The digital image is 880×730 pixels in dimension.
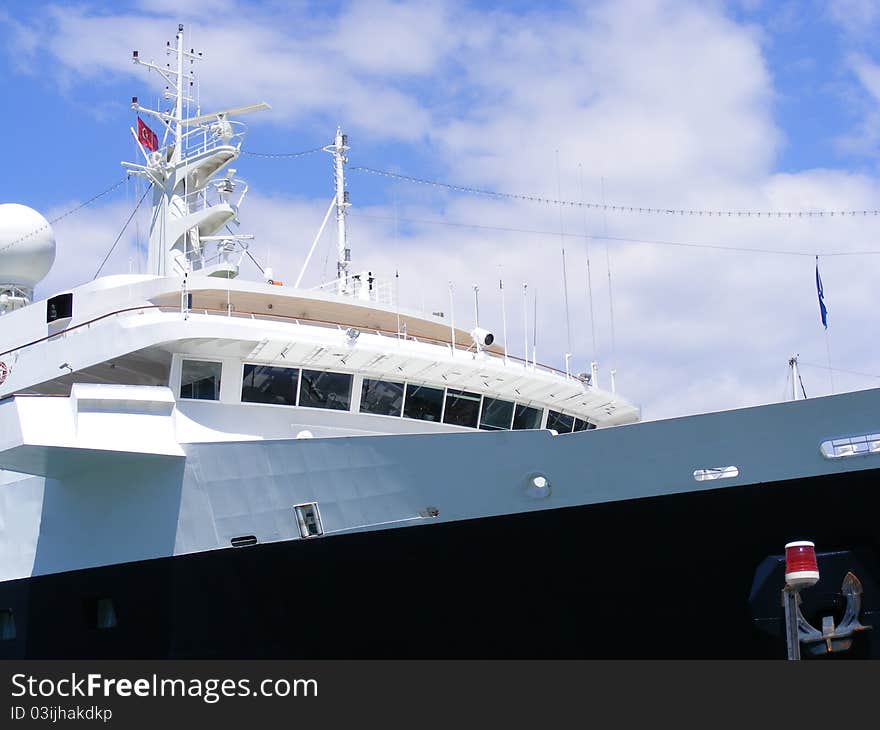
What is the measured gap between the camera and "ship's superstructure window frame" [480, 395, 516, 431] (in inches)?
805

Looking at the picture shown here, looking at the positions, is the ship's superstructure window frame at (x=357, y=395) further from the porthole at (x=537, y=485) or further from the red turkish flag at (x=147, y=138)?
the red turkish flag at (x=147, y=138)

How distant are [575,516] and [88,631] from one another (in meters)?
8.87

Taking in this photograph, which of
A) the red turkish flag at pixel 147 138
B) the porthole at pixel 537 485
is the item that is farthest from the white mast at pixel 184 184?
the porthole at pixel 537 485

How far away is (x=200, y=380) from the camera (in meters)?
18.9

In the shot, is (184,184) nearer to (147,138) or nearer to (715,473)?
(147,138)

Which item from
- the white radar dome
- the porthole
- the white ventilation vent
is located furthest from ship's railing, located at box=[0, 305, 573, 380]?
the white ventilation vent

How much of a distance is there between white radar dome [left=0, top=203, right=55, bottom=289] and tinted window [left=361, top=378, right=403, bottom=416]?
12400 millimetres

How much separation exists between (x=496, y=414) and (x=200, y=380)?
5261mm

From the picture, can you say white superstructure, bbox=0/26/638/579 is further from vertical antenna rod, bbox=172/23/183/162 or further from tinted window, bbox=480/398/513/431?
vertical antenna rod, bbox=172/23/183/162

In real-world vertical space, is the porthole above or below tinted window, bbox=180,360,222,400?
below

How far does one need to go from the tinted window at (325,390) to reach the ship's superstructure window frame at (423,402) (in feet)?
3.52

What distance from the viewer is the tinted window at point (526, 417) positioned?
2103cm
